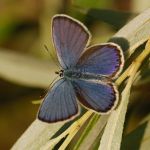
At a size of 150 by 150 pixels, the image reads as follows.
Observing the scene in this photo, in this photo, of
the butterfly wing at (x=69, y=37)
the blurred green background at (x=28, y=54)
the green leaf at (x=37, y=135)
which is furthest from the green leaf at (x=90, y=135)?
the blurred green background at (x=28, y=54)

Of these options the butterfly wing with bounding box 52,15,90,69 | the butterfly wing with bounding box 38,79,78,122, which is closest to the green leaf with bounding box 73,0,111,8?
the butterfly wing with bounding box 52,15,90,69

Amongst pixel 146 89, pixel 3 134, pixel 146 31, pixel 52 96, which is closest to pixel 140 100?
pixel 146 89

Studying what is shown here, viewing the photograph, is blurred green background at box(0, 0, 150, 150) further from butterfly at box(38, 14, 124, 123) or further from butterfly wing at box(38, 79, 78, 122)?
butterfly wing at box(38, 79, 78, 122)

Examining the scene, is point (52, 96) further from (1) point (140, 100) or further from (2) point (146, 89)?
(1) point (140, 100)

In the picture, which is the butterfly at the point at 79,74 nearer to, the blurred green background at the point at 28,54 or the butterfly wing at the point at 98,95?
the butterfly wing at the point at 98,95

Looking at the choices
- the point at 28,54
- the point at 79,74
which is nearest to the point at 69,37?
the point at 79,74

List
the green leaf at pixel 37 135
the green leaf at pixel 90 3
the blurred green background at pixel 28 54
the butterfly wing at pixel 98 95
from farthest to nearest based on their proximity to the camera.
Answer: the blurred green background at pixel 28 54 → the green leaf at pixel 90 3 → the green leaf at pixel 37 135 → the butterfly wing at pixel 98 95

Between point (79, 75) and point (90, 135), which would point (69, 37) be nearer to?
point (79, 75)
